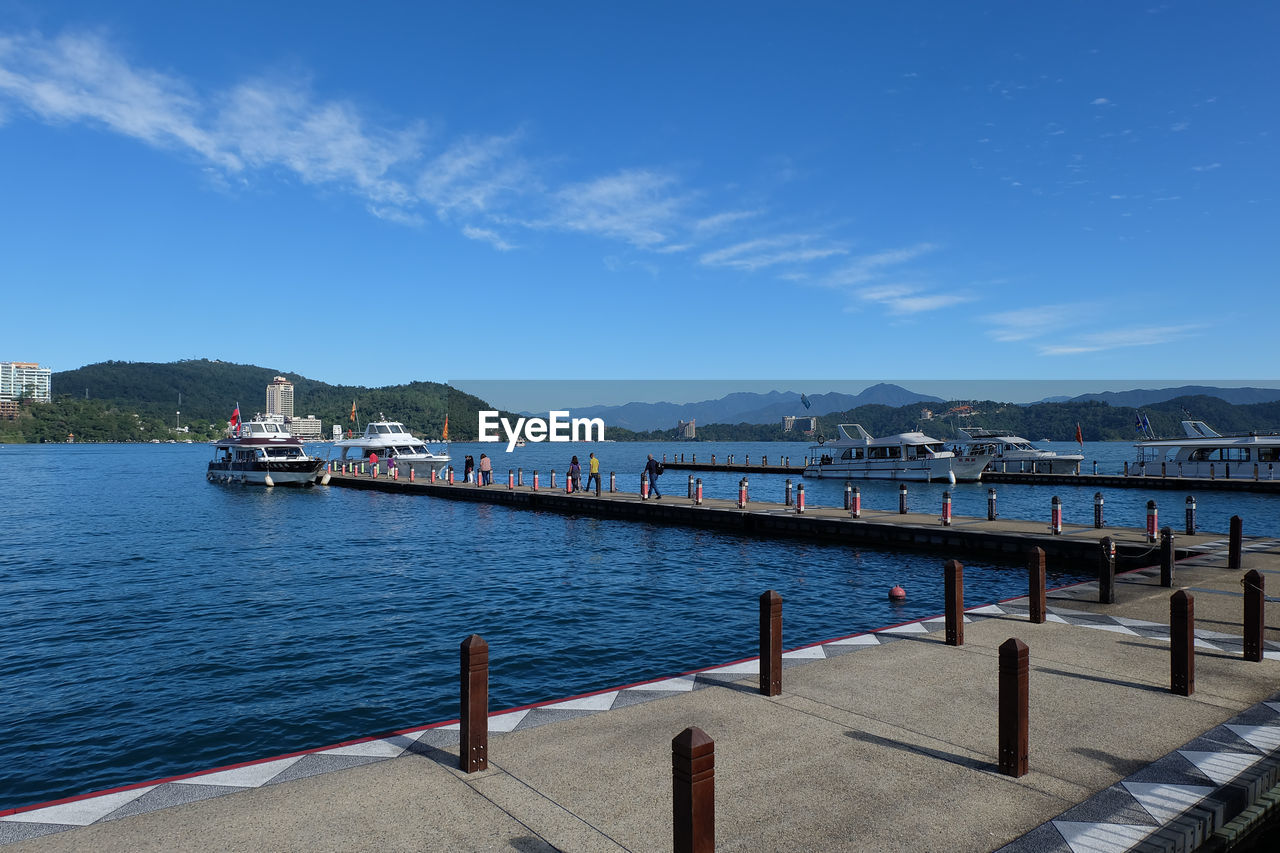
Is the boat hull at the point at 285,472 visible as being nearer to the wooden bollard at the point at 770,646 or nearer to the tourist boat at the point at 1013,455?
the tourist boat at the point at 1013,455

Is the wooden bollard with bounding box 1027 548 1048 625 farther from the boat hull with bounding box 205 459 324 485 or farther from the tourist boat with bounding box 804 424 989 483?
the boat hull with bounding box 205 459 324 485

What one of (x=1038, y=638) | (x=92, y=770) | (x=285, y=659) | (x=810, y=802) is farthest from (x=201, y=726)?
(x=1038, y=638)

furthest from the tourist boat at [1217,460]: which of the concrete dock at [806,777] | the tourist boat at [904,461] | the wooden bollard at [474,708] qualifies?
the wooden bollard at [474,708]

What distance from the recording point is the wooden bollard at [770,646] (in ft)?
27.0

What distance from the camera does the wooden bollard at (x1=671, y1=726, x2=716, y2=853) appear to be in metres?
4.35

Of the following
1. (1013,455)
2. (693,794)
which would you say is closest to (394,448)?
(1013,455)

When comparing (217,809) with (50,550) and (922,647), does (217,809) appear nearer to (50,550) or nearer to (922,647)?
(922,647)

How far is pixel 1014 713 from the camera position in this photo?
6.17 meters

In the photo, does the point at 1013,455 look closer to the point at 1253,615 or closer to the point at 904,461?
the point at 904,461

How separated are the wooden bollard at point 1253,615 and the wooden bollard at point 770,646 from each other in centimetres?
602

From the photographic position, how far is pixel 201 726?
10672mm

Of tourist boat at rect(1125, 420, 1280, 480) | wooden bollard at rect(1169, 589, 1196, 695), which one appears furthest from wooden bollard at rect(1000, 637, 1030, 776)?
tourist boat at rect(1125, 420, 1280, 480)

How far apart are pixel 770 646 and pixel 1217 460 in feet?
204

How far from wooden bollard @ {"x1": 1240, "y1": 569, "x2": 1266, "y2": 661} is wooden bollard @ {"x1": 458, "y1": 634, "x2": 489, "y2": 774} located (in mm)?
9314
